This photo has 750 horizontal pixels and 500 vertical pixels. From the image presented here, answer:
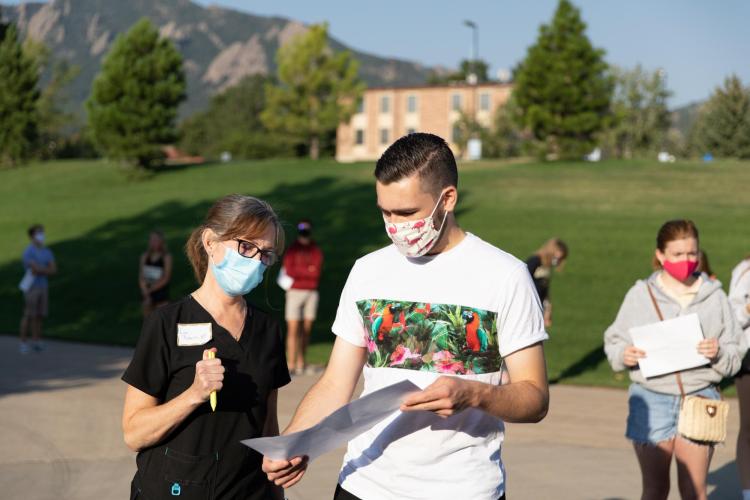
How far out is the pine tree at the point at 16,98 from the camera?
55.5 m

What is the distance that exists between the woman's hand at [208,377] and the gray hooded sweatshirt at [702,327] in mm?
3109

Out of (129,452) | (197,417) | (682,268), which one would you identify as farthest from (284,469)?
(129,452)

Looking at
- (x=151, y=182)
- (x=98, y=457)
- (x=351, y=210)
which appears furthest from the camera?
(x=151, y=182)

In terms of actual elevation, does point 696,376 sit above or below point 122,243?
above

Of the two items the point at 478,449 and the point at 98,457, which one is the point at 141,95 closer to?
the point at 98,457

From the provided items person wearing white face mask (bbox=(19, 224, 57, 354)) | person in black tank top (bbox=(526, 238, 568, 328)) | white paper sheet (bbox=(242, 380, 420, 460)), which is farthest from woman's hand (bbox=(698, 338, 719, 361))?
person wearing white face mask (bbox=(19, 224, 57, 354))

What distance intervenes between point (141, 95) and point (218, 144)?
2599 inches

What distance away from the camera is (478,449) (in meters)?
3.29

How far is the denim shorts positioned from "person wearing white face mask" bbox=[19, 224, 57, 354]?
37.5 feet

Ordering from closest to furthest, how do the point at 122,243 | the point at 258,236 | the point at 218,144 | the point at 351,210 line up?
the point at 258,236 → the point at 122,243 → the point at 351,210 → the point at 218,144

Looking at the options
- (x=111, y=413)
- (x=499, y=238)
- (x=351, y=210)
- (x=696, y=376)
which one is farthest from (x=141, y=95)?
(x=696, y=376)

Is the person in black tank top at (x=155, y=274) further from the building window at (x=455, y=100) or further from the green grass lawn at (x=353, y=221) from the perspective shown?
the building window at (x=455, y=100)

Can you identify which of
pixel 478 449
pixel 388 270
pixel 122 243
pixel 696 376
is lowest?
pixel 122 243

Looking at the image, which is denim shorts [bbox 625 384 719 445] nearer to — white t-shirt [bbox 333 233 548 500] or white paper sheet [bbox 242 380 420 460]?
white t-shirt [bbox 333 233 548 500]
